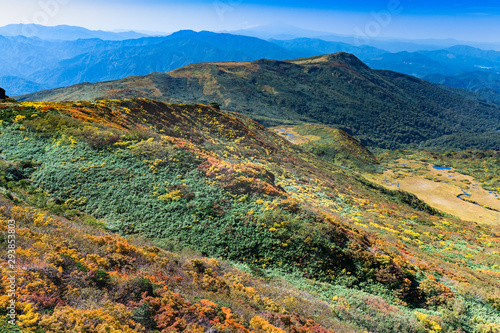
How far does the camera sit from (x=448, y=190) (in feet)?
244

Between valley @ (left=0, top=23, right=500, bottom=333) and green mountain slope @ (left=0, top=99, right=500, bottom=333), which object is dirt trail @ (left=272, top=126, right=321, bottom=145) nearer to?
valley @ (left=0, top=23, right=500, bottom=333)

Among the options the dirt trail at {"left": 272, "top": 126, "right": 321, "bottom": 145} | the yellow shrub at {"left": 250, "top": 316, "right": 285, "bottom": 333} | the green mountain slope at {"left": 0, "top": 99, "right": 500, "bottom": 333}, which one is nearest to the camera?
the green mountain slope at {"left": 0, "top": 99, "right": 500, "bottom": 333}

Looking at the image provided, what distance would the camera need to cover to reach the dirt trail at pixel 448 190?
58.0 m

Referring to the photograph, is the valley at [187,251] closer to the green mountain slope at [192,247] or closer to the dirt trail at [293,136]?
the green mountain slope at [192,247]

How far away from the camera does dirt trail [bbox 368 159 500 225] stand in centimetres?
5797

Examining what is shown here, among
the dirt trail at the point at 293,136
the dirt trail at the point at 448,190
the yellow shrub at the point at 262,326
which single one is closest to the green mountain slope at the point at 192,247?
the yellow shrub at the point at 262,326

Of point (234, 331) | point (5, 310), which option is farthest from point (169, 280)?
point (5, 310)

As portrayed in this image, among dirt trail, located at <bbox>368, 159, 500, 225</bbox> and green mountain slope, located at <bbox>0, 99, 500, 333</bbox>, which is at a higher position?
green mountain slope, located at <bbox>0, 99, 500, 333</bbox>

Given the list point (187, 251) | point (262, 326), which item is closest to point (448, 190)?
point (187, 251)

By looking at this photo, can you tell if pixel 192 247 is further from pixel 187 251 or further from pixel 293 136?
pixel 293 136

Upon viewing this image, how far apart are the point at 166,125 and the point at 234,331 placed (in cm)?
3619

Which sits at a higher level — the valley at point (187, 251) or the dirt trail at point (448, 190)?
the valley at point (187, 251)

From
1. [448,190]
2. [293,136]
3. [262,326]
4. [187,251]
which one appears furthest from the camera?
[293,136]

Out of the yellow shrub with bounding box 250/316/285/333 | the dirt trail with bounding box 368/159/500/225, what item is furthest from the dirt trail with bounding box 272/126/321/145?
Answer: the yellow shrub with bounding box 250/316/285/333
